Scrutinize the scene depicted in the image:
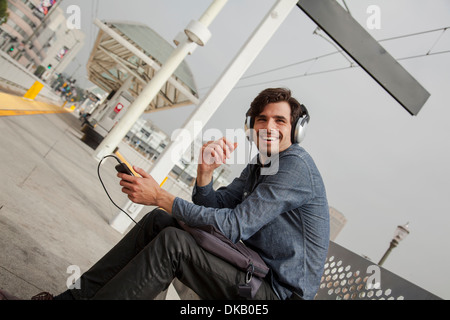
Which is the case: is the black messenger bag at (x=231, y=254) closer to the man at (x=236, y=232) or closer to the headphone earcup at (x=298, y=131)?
the man at (x=236, y=232)

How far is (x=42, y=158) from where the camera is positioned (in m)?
5.38

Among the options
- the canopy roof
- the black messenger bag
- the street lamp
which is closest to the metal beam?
the black messenger bag

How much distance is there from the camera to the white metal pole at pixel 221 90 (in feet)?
15.6

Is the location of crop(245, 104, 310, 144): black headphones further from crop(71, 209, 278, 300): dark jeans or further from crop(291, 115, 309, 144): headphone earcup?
crop(71, 209, 278, 300): dark jeans

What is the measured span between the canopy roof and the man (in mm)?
12039

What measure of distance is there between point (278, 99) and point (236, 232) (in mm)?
1019

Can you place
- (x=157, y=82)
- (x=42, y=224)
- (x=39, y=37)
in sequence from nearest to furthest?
(x=42, y=224)
(x=157, y=82)
(x=39, y=37)

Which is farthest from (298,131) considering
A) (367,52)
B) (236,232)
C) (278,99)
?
(367,52)

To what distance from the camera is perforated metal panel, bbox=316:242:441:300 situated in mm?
2840

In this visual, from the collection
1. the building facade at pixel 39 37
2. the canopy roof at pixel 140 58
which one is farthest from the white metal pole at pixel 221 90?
the building facade at pixel 39 37

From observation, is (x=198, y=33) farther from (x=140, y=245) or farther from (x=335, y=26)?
(x=140, y=245)

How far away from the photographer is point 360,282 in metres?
2.98

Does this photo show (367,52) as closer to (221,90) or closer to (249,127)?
(221,90)

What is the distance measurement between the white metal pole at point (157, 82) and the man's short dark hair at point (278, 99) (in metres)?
4.28
